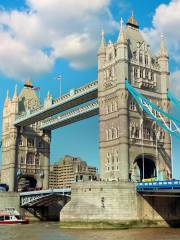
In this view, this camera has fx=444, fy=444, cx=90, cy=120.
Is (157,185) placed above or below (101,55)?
below

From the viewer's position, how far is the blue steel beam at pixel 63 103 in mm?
73938

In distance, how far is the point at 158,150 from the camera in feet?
225

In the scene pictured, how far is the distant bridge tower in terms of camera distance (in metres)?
65.0

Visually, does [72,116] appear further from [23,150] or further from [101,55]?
[23,150]

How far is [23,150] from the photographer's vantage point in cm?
9631

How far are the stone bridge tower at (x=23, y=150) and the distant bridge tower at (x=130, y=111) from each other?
94.9ft

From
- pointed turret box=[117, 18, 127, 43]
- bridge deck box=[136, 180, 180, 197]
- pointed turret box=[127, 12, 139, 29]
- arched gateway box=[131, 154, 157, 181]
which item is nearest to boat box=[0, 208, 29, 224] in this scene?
arched gateway box=[131, 154, 157, 181]

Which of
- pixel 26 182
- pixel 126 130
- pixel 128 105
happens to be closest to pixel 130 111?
pixel 128 105

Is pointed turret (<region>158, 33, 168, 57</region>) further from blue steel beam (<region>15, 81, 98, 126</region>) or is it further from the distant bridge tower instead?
blue steel beam (<region>15, 81, 98, 126</region>)

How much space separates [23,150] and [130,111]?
1470 inches

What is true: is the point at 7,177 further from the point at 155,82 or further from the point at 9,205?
the point at 155,82

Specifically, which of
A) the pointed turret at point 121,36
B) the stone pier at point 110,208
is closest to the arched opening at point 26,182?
the stone pier at point 110,208

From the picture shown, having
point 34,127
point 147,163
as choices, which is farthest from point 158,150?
point 34,127

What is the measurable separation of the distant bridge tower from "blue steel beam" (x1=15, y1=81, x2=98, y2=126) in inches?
158
